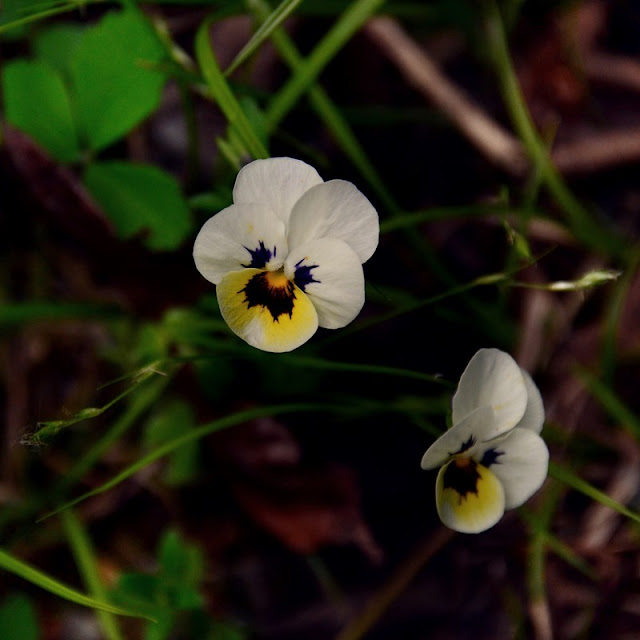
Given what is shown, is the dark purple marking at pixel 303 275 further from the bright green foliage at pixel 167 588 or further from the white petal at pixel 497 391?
the bright green foliage at pixel 167 588

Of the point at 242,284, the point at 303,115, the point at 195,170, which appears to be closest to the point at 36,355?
the point at 195,170

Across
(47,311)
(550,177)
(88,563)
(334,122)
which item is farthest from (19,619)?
(550,177)

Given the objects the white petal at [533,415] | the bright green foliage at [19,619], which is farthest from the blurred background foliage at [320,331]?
the white petal at [533,415]

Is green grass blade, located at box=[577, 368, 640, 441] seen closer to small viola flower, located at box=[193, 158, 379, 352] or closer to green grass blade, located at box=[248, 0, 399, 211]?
green grass blade, located at box=[248, 0, 399, 211]

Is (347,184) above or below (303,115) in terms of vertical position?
below

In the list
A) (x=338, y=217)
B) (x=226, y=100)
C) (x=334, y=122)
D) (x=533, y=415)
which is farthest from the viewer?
(x=334, y=122)

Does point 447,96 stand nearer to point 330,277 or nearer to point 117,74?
point 117,74

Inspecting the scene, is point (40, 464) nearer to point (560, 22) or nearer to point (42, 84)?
point (42, 84)
